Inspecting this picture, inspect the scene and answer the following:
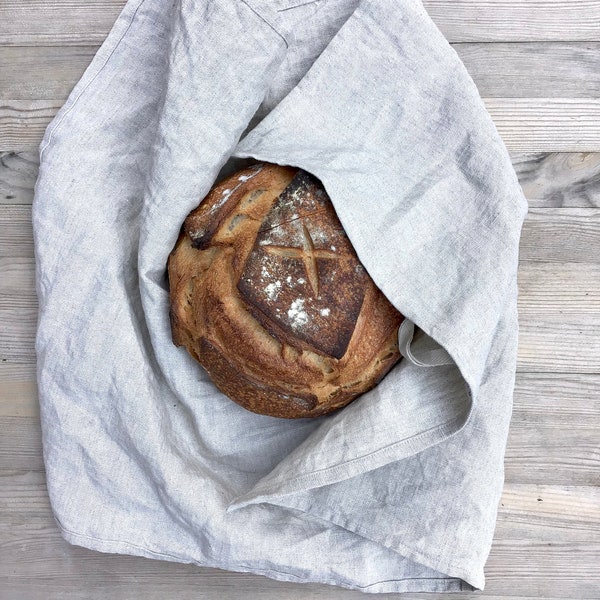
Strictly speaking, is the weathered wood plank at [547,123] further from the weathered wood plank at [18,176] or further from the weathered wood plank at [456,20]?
the weathered wood plank at [18,176]

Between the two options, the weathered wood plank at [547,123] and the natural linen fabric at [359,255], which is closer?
the natural linen fabric at [359,255]

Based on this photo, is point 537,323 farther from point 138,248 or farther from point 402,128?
point 138,248

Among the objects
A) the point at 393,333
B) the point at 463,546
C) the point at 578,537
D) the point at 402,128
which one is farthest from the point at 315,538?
the point at 402,128

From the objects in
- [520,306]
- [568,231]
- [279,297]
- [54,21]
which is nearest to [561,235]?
[568,231]

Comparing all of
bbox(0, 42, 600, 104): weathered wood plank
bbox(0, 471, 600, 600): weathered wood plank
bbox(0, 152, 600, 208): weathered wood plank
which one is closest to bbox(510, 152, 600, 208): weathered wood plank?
bbox(0, 152, 600, 208): weathered wood plank

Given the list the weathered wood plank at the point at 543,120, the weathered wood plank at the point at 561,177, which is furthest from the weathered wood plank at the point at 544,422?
the weathered wood plank at the point at 543,120

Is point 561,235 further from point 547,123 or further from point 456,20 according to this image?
point 456,20

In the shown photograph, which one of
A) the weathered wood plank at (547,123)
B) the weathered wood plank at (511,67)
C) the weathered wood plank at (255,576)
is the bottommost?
the weathered wood plank at (255,576)
